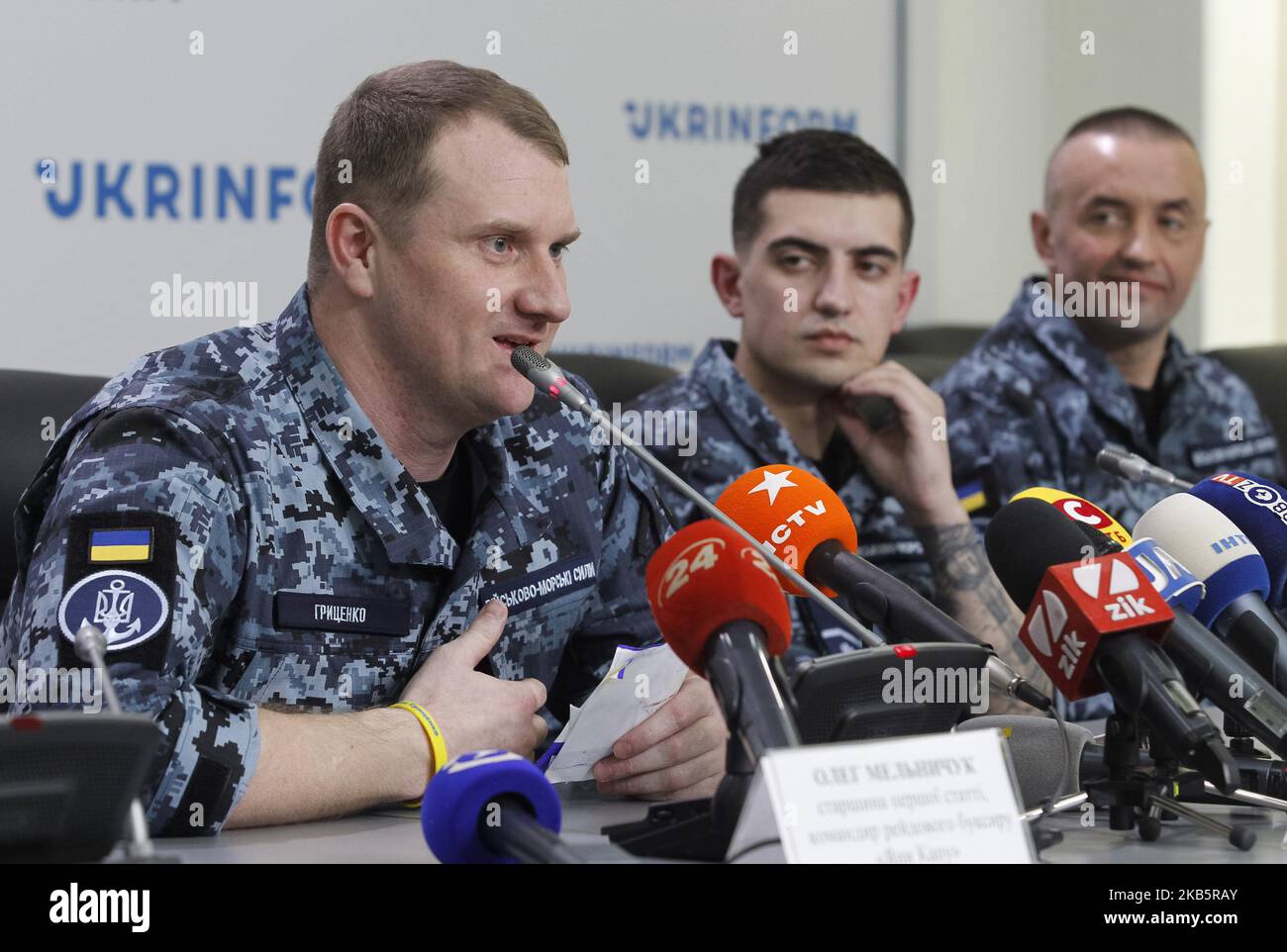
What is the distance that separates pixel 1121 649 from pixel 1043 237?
1.97 metres

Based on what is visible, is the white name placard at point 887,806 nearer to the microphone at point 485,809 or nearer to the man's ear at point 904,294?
the microphone at point 485,809

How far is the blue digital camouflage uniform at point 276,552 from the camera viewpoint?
1.18 metres

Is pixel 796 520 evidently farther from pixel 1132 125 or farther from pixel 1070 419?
pixel 1132 125

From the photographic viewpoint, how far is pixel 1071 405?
8.46ft

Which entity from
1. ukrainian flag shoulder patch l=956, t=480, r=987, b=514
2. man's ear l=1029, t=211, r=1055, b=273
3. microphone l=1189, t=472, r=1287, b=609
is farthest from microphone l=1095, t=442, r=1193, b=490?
man's ear l=1029, t=211, r=1055, b=273

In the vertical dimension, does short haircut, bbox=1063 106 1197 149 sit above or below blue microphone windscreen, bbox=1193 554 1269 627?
above

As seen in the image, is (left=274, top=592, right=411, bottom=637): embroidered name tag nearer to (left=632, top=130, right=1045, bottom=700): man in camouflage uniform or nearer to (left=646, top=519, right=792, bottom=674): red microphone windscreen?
(left=646, top=519, right=792, bottom=674): red microphone windscreen

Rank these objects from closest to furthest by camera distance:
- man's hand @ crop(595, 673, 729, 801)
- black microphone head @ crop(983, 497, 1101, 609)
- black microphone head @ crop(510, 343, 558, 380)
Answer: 1. black microphone head @ crop(983, 497, 1101, 609)
2. man's hand @ crop(595, 673, 729, 801)
3. black microphone head @ crop(510, 343, 558, 380)

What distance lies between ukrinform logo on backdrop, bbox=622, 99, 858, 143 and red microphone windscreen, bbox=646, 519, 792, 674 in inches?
78.0

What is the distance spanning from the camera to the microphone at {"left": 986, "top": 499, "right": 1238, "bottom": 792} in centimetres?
95

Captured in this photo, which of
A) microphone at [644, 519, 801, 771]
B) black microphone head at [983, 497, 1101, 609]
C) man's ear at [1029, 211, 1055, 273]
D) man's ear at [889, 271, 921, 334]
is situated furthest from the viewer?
man's ear at [1029, 211, 1055, 273]

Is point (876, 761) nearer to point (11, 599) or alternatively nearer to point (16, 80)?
point (11, 599)

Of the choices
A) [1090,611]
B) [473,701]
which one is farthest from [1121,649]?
[473,701]

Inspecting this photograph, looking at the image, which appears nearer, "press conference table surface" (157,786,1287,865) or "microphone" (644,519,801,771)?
"microphone" (644,519,801,771)
